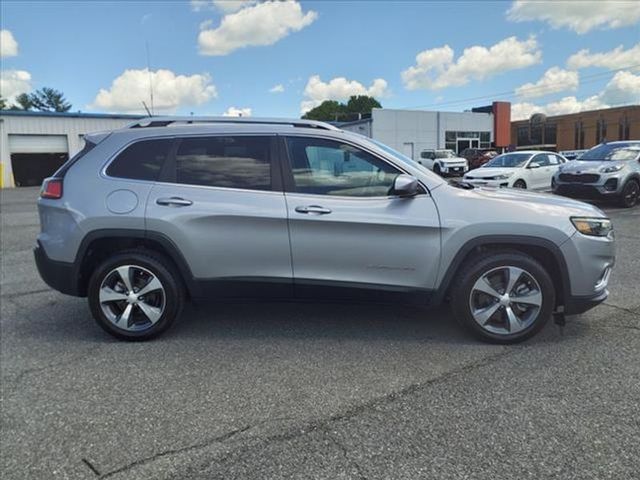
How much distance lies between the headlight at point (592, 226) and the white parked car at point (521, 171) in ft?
30.9

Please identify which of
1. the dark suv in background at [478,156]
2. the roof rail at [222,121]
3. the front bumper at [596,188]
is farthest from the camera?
the dark suv in background at [478,156]

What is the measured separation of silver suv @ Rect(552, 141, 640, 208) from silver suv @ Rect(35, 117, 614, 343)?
9001 millimetres

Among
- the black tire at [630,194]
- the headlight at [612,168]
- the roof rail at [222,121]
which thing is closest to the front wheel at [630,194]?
the black tire at [630,194]

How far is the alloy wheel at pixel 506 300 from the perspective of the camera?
149 inches

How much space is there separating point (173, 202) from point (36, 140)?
34.3m

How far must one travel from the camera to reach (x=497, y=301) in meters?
3.81

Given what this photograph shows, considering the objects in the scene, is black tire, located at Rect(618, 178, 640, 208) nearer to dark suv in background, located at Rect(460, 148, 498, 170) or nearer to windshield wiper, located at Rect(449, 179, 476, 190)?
windshield wiper, located at Rect(449, 179, 476, 190)

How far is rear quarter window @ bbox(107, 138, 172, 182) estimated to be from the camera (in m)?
4.04

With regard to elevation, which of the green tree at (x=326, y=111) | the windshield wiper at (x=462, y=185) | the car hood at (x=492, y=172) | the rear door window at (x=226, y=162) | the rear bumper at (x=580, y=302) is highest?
the green tree at (x=326, y=111)

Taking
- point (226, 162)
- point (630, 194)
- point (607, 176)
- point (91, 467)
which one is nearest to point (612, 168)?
point (607, 176)

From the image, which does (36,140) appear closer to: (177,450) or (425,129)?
(425,129)

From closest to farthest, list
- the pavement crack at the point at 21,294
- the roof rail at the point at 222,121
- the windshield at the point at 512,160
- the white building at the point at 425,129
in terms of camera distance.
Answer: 1. the roof rail at the point at 222,121
2. the pavement crack at the point at 21,294
3. the windshield at the point at 512,160
4. the white building at the point at 425,129

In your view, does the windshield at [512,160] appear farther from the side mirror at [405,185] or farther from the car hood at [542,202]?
the side mirror at [405,185]

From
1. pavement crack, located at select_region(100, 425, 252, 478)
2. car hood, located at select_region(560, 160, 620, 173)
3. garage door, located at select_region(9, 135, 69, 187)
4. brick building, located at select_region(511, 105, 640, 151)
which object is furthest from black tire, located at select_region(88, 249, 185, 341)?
brick building, located at select_region(511, 105, 640, 151)
